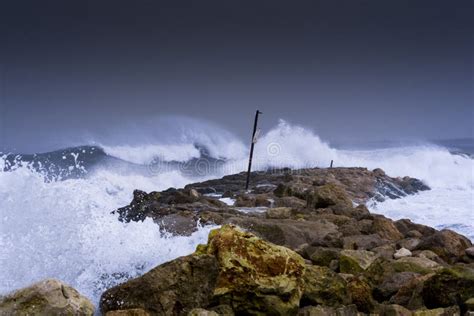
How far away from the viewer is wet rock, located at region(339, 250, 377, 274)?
557cm

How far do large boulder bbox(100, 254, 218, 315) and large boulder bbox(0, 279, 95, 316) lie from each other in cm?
30

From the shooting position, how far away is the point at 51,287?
402 cm

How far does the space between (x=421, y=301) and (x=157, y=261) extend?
3.08 metres

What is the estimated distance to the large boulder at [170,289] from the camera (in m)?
4.26

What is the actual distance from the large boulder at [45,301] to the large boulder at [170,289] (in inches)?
11.9

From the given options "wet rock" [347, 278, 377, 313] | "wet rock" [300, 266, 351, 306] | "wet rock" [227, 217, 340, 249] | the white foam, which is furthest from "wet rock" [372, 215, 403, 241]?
"wet rock" [300, 266, 351, 306]

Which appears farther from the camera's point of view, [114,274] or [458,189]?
[458,189]

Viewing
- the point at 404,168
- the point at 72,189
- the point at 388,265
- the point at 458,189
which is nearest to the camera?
the point at 388,265

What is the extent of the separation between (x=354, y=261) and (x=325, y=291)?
43.5 inches

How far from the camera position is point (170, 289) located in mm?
4348

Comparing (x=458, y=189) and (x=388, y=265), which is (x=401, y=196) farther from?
(x=388, y=265)

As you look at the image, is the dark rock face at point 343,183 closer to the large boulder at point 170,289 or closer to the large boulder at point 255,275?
the large boulder at point 255,275

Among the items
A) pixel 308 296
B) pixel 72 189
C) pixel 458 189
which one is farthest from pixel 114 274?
pixel 458 189

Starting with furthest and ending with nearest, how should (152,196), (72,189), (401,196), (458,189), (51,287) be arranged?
1. (458,189)
2. (401,196)
3. (152,196)
4. (72,189)
5. (51,287)
